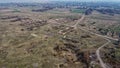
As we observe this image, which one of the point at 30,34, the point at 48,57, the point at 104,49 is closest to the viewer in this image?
the point at 48,57

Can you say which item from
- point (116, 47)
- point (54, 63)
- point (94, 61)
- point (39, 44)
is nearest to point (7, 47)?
point (39, 44)

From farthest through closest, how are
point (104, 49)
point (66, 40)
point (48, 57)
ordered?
1. point (66, 40)
2. point (104, 49)
3. point (48, 57)

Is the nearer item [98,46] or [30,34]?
[98,46]

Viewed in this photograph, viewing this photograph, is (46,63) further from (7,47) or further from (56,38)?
(56,38)

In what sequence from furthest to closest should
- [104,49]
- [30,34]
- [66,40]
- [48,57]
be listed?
[30,34] < [66,40] < [104,49] < [48,57]

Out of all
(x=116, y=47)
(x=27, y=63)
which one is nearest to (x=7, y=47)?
(x=27, y=63)

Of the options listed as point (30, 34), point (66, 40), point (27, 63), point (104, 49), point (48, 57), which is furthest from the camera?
point (30, 34)

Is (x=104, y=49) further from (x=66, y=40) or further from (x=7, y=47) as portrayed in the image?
(x=7, y=47)

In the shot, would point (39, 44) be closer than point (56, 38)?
Yes

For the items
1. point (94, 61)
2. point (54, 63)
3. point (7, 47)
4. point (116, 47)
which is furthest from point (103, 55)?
point (7, 47)
